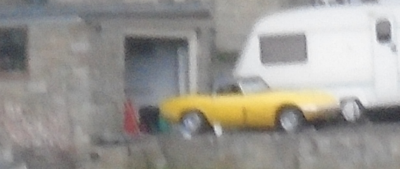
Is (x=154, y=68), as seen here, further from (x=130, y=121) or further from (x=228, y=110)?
(x=228, y=110)

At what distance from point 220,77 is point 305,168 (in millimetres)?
3308

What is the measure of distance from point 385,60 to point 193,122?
2.52 m

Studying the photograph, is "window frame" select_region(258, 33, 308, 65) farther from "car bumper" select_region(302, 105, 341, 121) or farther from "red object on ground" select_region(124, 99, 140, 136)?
"red object on ground" select_region(124, 99, 140, 136)

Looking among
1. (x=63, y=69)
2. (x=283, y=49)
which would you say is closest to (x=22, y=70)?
(x=63, y=69)

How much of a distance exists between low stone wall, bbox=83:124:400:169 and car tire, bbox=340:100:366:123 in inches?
10.6

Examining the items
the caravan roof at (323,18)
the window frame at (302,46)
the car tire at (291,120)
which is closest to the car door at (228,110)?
the car tire at (291,120)

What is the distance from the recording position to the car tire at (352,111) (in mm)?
13773

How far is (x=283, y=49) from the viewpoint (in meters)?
14.6

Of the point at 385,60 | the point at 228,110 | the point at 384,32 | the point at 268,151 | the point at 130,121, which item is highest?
the point at 384,32

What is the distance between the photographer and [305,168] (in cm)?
1305

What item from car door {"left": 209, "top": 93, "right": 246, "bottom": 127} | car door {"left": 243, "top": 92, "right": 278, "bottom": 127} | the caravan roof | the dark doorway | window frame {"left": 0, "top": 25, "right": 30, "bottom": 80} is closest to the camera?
car door {"left": 243, "top": 92, "right": 278, "bottom": 127}

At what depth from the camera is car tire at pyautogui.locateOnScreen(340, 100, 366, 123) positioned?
13773 millimetres

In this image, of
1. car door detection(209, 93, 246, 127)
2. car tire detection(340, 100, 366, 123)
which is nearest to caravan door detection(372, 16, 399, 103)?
car tire detection(340, 100, 366, 123)

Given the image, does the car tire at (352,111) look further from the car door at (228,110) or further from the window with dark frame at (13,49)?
the window with dark frame at (13,49)
